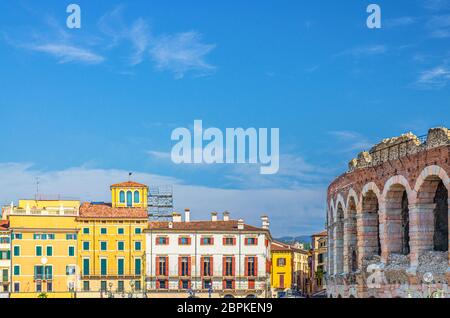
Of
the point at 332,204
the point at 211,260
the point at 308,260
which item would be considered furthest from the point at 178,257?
the point at 308,260

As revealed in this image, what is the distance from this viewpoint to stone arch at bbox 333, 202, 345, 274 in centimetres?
4475

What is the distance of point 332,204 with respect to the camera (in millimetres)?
46750

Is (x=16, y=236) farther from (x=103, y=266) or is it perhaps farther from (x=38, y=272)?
(x=103, y=266)

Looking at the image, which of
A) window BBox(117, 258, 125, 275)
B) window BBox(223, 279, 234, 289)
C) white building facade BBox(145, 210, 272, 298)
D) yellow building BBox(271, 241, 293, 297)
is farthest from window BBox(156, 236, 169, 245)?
yellow building BBox(271, 241, 293, 297)

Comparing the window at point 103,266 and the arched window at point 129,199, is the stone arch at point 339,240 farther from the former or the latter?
the arched window at point 129,199

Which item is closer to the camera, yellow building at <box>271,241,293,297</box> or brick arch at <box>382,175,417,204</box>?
brick arch at <box>382,175,417,204</box>

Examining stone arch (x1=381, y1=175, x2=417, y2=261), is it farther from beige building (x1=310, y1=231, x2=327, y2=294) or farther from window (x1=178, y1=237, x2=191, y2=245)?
beige building (x1=310, y1=231, x2=327, y2=294)

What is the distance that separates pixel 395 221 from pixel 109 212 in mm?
41327

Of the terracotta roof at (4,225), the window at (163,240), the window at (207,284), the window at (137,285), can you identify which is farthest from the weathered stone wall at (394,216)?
the terracotta roof at (4,225)

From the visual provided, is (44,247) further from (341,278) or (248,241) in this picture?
(341,278)

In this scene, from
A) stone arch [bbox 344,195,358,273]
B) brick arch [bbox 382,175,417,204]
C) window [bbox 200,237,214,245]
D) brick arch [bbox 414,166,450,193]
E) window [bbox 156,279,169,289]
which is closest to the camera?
brick arch [bbox 414,166,450,193]

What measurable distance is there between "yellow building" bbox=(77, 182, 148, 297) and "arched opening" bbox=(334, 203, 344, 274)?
101ft
